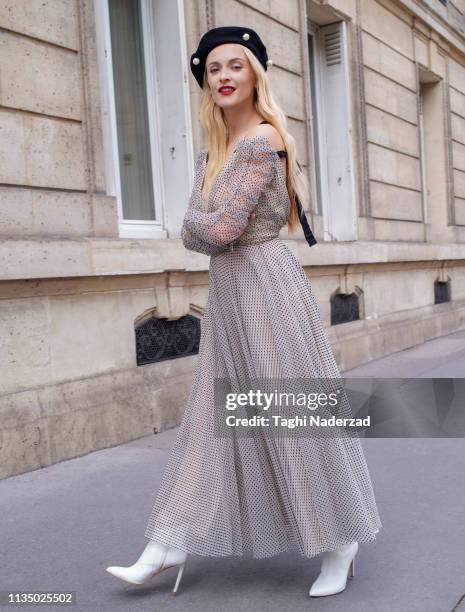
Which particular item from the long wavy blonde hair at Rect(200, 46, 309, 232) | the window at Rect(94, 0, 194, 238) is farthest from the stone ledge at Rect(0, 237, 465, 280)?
the long wavy blonde hair at Rect(200, 46, 309, 232)

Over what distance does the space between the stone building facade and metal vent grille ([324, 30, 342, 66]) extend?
14 mm

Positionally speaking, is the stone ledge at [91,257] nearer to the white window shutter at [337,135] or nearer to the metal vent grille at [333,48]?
the white window shutter at [337,135]

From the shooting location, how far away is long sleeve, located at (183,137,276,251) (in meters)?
2.72

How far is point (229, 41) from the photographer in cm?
283

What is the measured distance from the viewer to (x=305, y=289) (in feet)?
9.64

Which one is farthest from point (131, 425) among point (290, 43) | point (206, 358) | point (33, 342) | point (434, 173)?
point (434, 173)

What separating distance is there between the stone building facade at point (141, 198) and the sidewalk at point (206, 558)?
0.53 metres

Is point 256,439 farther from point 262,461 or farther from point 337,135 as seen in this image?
point 337,135

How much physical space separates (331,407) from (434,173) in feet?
39.2

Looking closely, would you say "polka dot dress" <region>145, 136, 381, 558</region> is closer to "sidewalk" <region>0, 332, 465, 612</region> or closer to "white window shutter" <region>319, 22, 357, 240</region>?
"sidewalk" <region>0, 332, 465, 612</region>

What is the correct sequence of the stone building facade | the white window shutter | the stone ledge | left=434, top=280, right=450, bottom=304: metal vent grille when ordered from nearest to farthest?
the stone ledge
the stone building facade
the white window shutter
left=434, top=280, right=450, bottom=304: metal vent grille

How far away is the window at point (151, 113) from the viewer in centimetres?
663

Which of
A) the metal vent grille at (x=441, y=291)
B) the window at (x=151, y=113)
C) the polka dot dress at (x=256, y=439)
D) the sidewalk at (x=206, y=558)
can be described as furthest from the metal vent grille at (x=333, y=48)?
the polka dot dress at (x=256, y=439)

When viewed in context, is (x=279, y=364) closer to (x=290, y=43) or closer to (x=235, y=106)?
(x=235, y=106)
